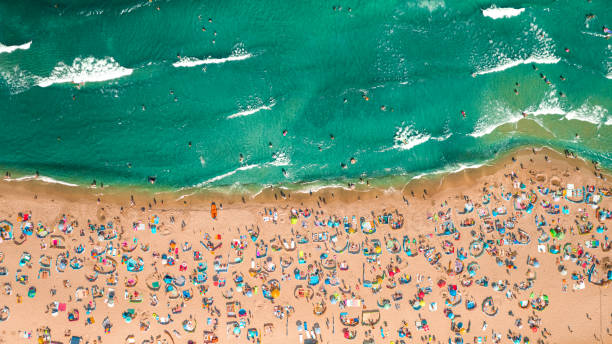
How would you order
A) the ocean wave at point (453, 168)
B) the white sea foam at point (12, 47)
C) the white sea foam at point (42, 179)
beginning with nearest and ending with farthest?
1. the white sea foam at point (12, 47)
2. the white sea foam at point (42, 179)
3. the ocean wave at point (453, 168)

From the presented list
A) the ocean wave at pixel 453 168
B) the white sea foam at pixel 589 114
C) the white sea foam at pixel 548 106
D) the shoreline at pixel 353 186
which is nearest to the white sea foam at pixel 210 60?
the shoreline at pixel 353 186

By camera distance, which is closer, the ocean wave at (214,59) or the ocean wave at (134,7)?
the ocean wave at (134,7)

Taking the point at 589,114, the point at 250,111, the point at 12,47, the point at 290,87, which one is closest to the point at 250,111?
the point at 250,111

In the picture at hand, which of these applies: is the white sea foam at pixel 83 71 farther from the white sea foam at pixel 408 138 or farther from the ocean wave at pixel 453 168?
the ocean wave at pixel 453 168

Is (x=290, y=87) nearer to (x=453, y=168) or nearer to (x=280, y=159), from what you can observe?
(x=280, y=159)

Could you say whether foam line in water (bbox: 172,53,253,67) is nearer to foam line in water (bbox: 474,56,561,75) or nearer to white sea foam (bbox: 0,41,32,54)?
white sea foam (bbox: 0,41,32,54)

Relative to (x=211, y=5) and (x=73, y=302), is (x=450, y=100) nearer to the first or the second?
(x=211, y=5)

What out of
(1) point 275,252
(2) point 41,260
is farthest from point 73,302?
(1) point 275,252
